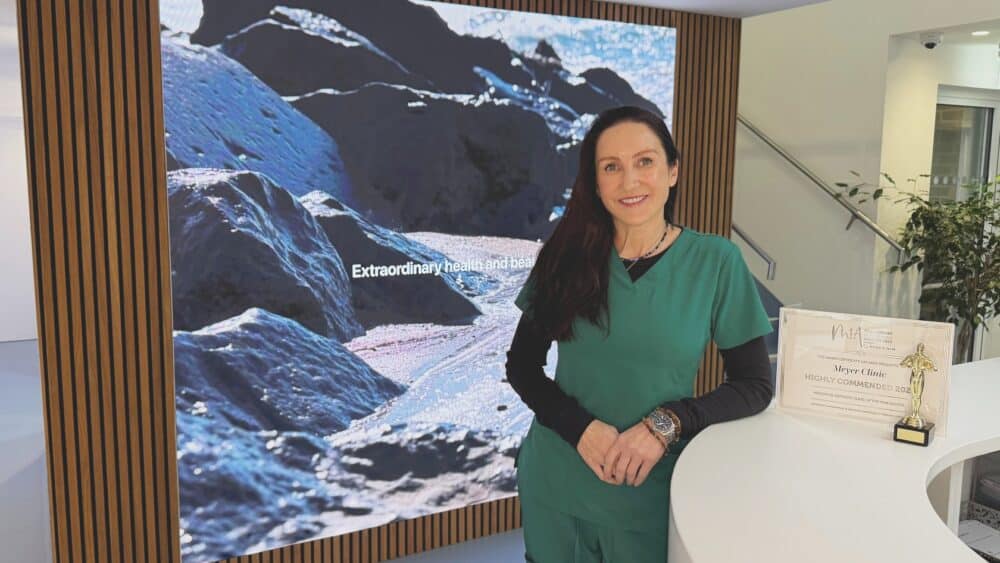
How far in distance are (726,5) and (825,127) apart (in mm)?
2511

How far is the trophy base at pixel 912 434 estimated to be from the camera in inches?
58.5

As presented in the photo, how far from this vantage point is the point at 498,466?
3564mm

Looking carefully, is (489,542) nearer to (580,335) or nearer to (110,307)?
(110,307)

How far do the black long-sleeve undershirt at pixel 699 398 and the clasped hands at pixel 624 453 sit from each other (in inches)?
1.9

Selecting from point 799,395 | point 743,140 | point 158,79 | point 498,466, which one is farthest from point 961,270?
point 158,79

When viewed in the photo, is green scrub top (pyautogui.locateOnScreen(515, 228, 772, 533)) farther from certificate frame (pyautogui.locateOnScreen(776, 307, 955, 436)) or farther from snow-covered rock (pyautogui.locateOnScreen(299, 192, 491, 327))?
snow-covered rock (pyautogui.locateOnScreen(299, 192, 491, 327))

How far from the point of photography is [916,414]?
1.53 m

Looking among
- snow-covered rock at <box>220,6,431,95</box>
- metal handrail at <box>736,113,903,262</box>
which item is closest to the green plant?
metal handrail at <box>736,113,903,262</box>

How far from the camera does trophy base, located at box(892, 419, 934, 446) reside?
149 centimetres

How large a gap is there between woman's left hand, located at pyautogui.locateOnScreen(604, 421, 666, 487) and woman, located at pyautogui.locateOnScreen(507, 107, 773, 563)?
0.02 metres

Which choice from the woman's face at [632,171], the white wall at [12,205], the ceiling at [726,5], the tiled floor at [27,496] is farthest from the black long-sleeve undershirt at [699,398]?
the white wall at [12,205]

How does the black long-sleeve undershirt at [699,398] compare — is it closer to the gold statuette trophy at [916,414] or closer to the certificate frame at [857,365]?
the certificate frame at [857,365]

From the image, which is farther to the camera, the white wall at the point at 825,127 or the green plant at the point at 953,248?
the white wall at the point at 825,127

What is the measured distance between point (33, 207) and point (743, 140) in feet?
17.0
